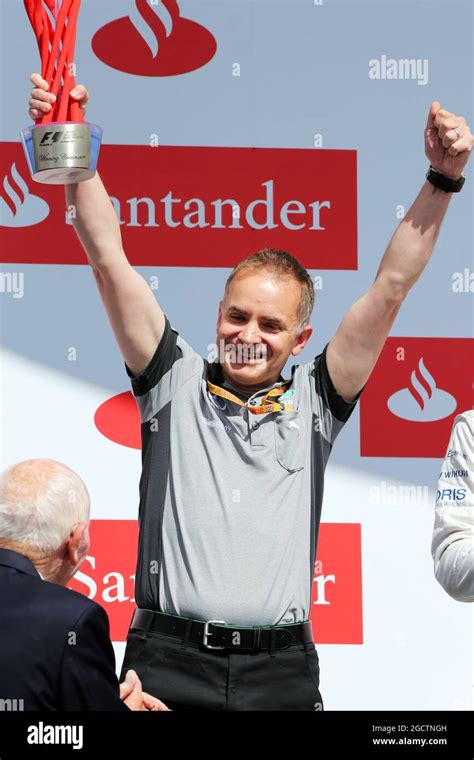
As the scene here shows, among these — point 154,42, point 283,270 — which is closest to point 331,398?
point 283,270

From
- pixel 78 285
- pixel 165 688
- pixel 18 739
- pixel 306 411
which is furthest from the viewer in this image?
pixel 78 285

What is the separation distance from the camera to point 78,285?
384 centimetres

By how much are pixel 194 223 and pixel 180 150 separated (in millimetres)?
266

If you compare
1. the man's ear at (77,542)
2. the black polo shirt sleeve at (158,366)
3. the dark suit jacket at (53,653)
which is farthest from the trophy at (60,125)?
the dark suit jacket at (53,653)

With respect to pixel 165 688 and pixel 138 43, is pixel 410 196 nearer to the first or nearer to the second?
pixel 138 43

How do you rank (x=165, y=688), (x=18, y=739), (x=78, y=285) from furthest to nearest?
(x=78, y=285), (x=165, y=688), (x=18, y=739)

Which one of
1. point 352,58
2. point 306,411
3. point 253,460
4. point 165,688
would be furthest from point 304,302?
point 352,58

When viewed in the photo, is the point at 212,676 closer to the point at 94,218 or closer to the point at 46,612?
the point at 46,612

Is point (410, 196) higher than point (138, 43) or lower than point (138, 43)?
lower

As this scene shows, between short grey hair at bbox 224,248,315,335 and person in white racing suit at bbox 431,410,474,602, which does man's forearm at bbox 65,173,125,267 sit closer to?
short grey hair at bbox 224,248,315,335

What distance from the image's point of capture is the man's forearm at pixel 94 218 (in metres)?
2.57

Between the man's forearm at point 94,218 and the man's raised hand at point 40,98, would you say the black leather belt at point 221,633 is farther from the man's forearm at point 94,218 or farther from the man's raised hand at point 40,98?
the man's raised hand at point 40,98

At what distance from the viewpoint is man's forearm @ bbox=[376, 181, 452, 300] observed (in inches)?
105

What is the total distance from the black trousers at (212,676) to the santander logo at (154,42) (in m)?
2.25
